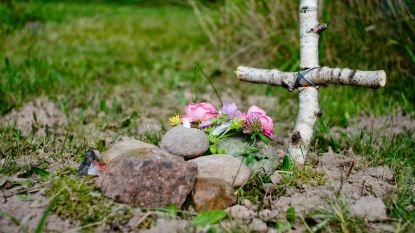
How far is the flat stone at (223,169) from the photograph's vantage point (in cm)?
207

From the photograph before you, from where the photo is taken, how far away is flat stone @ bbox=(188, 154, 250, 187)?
2074mm

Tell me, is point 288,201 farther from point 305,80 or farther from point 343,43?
point 343,43

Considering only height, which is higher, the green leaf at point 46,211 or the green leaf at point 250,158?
the green leaf at point 250,158

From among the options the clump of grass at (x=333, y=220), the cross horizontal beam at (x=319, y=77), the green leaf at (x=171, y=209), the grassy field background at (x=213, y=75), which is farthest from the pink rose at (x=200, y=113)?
the clump of grass at (x=333, y=220)

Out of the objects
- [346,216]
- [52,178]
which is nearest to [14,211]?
[52,178]

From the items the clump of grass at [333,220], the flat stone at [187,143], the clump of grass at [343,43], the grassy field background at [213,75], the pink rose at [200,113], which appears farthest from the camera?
the clump of grass at [343,43]

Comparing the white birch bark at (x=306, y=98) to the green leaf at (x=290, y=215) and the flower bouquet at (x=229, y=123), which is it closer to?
the flower bouquet at (x=229, y=123)

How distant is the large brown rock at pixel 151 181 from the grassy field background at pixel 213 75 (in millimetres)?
154

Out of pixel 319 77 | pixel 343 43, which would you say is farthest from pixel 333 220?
pixel 343 43

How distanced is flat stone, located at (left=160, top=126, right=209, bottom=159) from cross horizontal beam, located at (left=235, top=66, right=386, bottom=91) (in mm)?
417

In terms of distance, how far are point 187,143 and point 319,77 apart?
0.65 meters

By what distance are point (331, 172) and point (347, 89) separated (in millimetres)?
1785

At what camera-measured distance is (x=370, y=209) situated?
1936 millimetres

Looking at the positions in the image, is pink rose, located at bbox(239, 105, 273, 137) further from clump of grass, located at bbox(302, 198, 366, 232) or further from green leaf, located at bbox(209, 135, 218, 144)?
clump of grass, located at bbox(302, 198, 366, 232)
